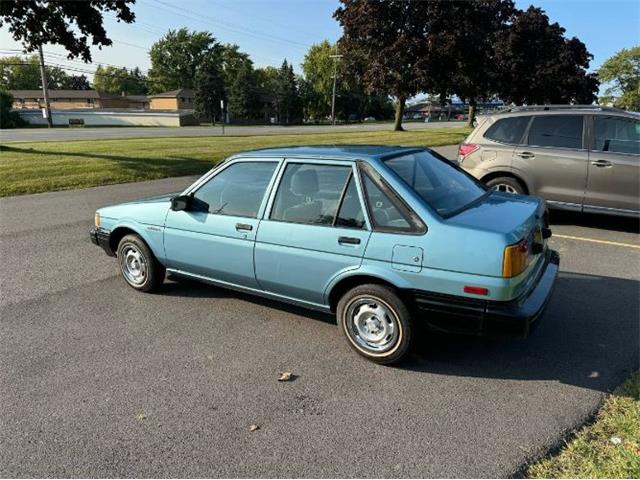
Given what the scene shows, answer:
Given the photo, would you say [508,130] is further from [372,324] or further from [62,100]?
[62,100]

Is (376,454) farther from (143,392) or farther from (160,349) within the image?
(160,349)

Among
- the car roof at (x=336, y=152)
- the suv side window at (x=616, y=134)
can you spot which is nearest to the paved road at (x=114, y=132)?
the car roof at (x=336, y=152)

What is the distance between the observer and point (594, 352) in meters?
4.00

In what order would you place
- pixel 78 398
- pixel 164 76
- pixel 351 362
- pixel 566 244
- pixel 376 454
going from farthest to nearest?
pixel 164 76 → pixel 566 244 → pixel 351 362 → pixel 78 398 → pixel 376 454

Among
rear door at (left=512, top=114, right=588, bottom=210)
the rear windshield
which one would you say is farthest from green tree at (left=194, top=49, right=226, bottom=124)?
the rear windshield

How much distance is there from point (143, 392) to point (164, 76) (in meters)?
116

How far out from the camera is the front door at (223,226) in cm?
441

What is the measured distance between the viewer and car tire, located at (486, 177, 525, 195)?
26.6ft

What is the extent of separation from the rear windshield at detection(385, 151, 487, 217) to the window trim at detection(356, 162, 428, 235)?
166mm

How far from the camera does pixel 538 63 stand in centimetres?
4275

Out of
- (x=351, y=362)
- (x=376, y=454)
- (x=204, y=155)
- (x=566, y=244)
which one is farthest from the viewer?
(x=204, y=155)

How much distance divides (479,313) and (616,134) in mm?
5593

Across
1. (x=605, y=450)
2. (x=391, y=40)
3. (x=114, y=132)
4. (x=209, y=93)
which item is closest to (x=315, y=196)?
(x=605, y=450)

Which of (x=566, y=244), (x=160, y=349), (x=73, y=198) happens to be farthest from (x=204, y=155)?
Answer: (x=160, y=349)
